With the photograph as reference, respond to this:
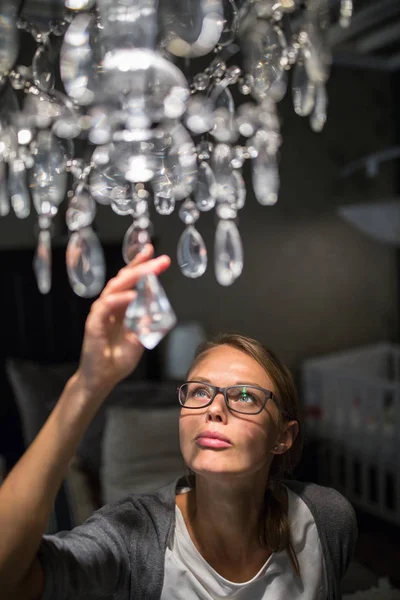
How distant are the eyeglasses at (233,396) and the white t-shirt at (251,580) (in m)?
A: 0.22

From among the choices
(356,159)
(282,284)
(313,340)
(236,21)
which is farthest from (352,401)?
(236,21)

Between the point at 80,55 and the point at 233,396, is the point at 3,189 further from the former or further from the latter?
the point at 233,396

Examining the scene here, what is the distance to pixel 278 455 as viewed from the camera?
3.45 feet

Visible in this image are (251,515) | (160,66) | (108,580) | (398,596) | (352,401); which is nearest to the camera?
(160,66)

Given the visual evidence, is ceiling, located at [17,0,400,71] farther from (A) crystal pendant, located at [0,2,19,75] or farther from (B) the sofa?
(B) the sofa

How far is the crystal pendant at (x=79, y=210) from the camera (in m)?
0.99

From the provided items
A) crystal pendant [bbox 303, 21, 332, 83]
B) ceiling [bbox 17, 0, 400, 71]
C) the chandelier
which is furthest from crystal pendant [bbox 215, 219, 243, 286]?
ceiling [bbox 17, 0, 400, 71]

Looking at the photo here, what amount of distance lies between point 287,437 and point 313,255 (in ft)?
10.2

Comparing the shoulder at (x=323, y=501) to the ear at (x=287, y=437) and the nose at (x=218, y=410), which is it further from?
the nose at (x=218, y=410)

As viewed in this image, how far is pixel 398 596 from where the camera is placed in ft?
3.72

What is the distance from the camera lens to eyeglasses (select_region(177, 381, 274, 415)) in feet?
2.96

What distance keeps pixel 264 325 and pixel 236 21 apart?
3074 mm

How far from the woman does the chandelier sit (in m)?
0.11

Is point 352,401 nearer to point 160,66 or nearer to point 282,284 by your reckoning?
point 282,284
